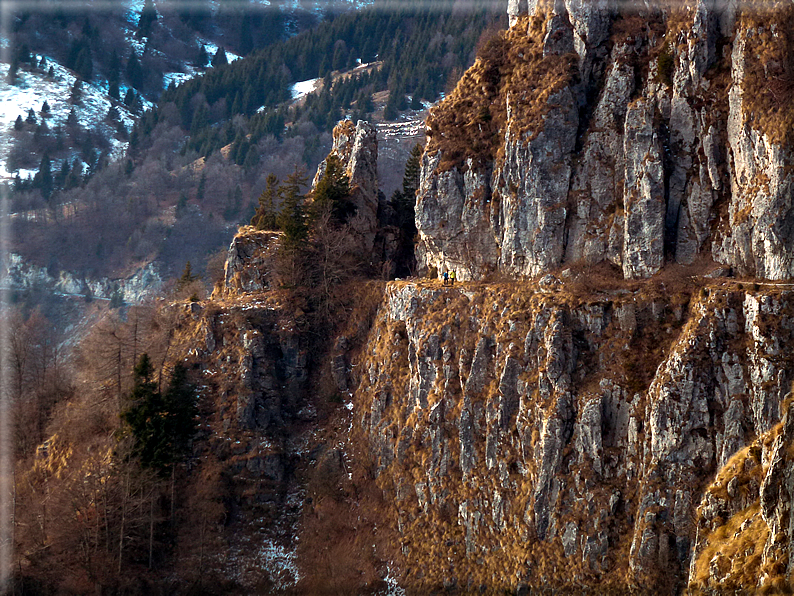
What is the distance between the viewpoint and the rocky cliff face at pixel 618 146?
36750mm

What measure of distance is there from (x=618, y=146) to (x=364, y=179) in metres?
22.4

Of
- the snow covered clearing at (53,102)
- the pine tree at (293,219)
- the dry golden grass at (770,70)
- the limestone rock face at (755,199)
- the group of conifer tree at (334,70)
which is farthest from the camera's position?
the snow covered clearing at (53,102)

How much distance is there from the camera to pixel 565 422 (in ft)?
121

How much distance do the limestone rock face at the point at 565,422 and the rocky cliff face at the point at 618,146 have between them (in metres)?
2.82

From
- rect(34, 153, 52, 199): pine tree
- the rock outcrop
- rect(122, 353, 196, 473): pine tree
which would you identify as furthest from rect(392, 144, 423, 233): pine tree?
rect(34, 153, 52, 199): pine tree

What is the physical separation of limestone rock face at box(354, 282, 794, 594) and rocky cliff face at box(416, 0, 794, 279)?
2.82m

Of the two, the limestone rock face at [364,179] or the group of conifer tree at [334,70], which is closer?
the limestone rock face at [364,179]

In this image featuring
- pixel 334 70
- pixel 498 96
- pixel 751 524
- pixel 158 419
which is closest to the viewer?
pixel 751 524

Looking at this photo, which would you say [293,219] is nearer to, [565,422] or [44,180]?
[565,422]

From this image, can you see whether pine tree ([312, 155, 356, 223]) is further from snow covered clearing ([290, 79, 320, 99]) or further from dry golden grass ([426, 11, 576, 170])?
snow covered clearing ([290, 79, 320, 99])

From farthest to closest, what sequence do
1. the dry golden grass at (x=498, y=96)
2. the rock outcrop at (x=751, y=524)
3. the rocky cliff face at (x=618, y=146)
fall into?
1. the dry golden grass at (x=498, y=96)
2. the rocky cliff face at (x=618, y=146)
3. the rock outcrop at (x=751, y=524)

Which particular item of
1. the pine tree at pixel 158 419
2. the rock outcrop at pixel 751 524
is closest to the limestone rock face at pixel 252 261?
the pine tree at pixel 158 419

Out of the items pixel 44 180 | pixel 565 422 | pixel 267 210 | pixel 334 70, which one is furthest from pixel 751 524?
pixel 334 70

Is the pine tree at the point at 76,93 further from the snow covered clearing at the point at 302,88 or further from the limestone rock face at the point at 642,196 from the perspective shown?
the limestone rock face at the point at 642,196
